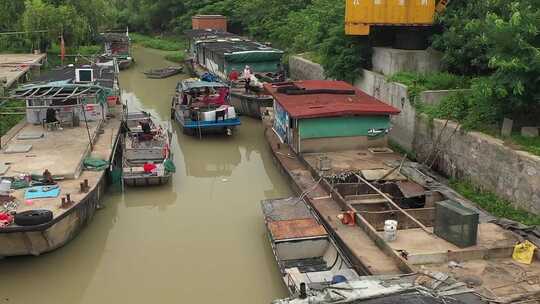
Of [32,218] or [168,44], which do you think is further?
[168,44]

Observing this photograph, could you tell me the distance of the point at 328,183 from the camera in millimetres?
12891

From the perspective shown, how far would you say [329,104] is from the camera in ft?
51.7

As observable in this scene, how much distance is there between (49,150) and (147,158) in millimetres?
2651

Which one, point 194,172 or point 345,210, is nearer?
point 345,210

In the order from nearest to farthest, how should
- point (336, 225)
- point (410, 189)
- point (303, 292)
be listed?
point (303, 292) < point (336, 225) < point (410, 189)

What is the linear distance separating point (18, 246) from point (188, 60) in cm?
2762

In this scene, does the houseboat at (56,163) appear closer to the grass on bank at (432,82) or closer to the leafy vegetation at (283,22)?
the leafy vegetation at (283,22)

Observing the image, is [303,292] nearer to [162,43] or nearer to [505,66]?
[505,66]

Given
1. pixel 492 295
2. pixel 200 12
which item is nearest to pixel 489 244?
pixel 492 295

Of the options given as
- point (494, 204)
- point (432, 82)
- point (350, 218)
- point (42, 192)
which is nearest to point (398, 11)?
point (432, 82)

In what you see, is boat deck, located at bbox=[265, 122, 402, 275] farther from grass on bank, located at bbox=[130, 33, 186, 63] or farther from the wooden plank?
grass on bank, located at bbox=[130, 33, 186, 63]

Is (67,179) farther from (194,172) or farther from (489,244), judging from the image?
(489,244)

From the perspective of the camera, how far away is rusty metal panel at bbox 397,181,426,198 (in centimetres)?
1218

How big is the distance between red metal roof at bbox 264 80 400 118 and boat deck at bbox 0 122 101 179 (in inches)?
232
